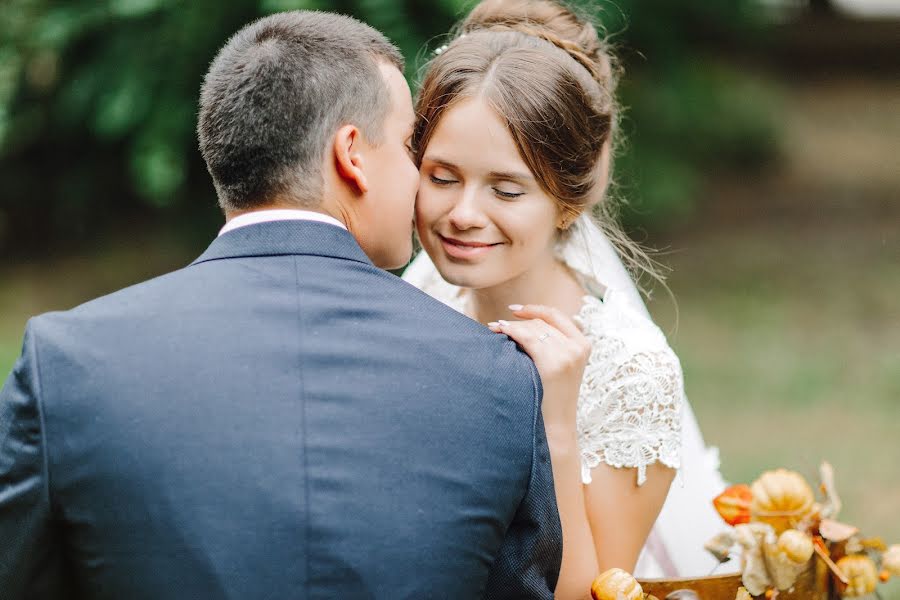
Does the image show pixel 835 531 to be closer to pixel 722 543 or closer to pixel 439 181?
pixel 722 543

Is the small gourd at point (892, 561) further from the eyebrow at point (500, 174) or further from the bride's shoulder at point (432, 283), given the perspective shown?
the bride's shoulder at point (432, 283)

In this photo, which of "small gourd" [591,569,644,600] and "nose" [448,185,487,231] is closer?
"small gourd" [591,569,644,600]

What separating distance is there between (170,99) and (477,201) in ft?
16.5

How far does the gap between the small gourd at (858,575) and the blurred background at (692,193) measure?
2.88 metres

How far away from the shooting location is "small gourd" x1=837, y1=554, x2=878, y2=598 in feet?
6.21

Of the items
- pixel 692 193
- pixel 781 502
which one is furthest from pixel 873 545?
pixel 692 193

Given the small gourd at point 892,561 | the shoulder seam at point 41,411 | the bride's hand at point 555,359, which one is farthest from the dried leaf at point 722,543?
the shoulder seam at point 41,411

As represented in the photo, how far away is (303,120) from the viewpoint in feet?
6.72

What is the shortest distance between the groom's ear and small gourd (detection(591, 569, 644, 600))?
90 cm

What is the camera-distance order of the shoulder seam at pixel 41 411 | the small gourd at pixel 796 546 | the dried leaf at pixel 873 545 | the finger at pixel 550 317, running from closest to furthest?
the shoulder seam at pixel 41 411 → the small gourd at pixel 796 546 → the dried leaf at pixel 873 545 → the finger at pixel 550 317

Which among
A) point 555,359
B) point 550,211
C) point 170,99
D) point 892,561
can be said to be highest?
point 550,211

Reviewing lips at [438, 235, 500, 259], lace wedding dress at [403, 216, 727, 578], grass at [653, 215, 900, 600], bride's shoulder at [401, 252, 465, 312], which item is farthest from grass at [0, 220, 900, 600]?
lips at [438, 235, 500, 259]

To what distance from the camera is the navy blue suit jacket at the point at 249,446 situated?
1729 millimetres

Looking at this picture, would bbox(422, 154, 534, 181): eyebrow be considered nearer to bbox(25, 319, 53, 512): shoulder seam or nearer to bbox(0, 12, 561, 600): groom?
bbox(0, 12, 561, 600): groom
